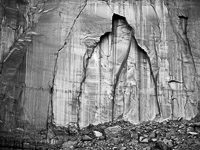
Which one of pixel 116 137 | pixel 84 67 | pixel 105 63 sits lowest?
pixel 116 137

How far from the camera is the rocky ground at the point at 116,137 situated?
1431 cm

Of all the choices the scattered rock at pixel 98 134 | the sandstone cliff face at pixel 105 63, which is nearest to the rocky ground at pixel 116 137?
the scattered rock at pixel 98 134

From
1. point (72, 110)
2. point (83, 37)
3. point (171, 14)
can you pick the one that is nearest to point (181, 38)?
point (171, 14)

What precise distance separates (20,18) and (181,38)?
254 inches

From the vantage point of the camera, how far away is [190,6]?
16.9 metres

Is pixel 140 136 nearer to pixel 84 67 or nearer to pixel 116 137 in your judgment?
pixel 116 137

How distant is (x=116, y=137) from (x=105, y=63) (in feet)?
9.99

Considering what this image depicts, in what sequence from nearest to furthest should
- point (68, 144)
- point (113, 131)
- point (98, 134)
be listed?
point (68, 144) < point (98, 134) < point (113, 131)

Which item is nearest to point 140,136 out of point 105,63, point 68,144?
point 68,144

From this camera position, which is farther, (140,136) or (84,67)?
(84,67)

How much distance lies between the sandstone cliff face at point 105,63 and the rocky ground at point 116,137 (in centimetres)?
38

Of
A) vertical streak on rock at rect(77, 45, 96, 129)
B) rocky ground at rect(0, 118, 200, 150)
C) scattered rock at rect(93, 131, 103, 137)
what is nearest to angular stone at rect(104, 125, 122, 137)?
rocky ground at rect(0, 118, 200, 150)

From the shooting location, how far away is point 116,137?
14891 millimetres

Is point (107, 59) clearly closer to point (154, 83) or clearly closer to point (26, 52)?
point (154, 83)
